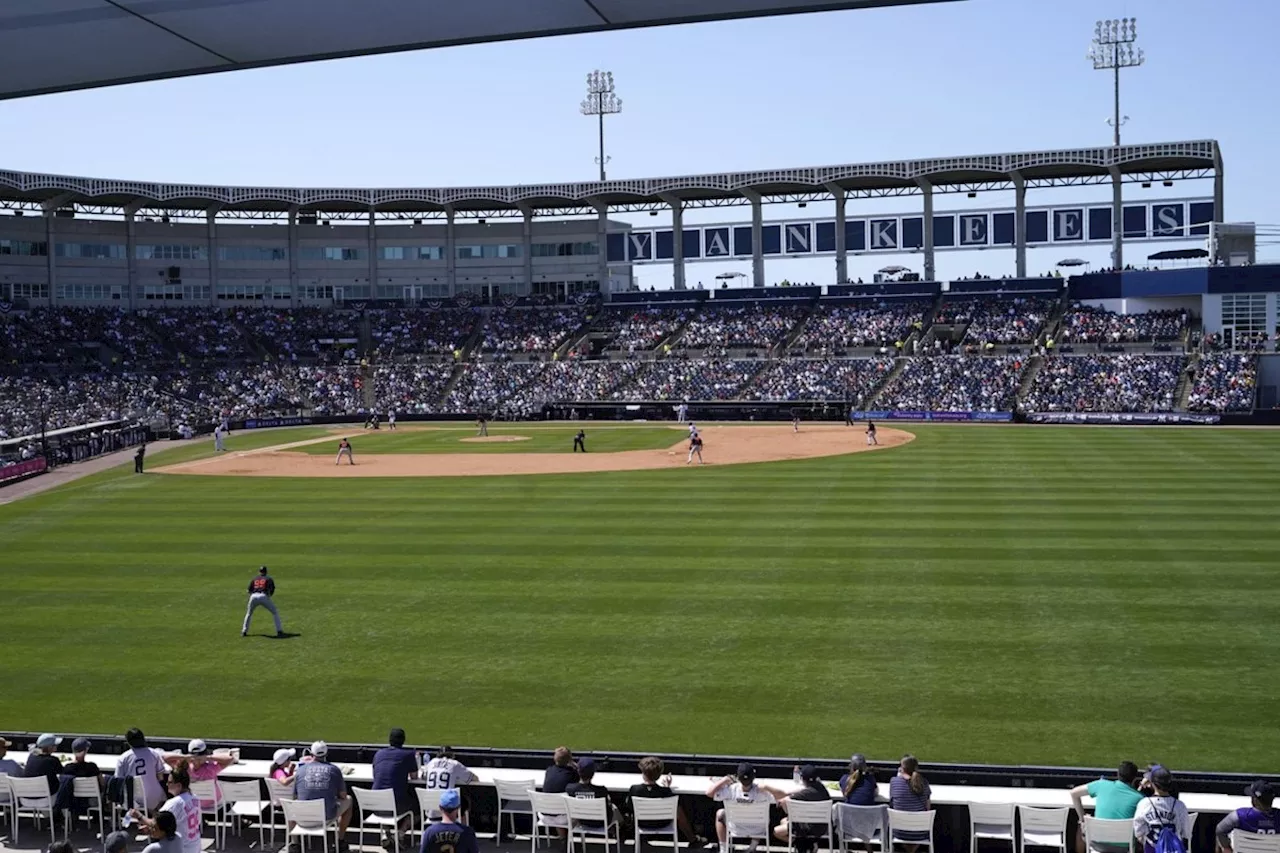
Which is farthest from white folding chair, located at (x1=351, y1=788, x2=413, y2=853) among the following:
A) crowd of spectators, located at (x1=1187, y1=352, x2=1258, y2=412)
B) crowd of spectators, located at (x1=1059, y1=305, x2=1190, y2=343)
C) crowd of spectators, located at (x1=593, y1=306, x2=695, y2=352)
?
crowd of spectators, located at (x1=593, y1=306, x2=695, y2=352)

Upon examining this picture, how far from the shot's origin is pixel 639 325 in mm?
94375

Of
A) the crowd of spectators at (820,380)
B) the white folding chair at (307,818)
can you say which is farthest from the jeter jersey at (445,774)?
the crowd of spectators at (820,380)

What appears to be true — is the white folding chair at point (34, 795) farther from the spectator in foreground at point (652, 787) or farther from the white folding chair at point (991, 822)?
the white folding chair at point (991, 822)

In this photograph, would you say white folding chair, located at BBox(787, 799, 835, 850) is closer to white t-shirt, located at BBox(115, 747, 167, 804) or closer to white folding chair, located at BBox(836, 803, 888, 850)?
white folding chair, located at BBox(836, 803, 888, 850)

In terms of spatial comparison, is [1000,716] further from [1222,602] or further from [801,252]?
[801,252]

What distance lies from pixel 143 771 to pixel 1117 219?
82678 mm

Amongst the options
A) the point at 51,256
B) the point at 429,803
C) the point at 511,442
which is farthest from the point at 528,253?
the point at 429,803

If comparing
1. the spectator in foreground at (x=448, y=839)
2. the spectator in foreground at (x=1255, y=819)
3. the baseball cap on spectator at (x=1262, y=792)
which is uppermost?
the spectator in foreground at (x=448, y=839)

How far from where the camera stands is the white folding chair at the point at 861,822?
10.9 meters

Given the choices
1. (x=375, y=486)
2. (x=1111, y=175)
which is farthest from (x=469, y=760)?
(x=1111, y=175)

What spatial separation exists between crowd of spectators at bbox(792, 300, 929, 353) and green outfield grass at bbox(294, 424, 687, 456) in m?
20.6

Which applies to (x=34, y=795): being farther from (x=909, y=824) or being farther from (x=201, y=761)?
(x=909, y=824)

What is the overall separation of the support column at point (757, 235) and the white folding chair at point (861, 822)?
83.6m

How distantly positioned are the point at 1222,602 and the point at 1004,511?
11.1 metres
